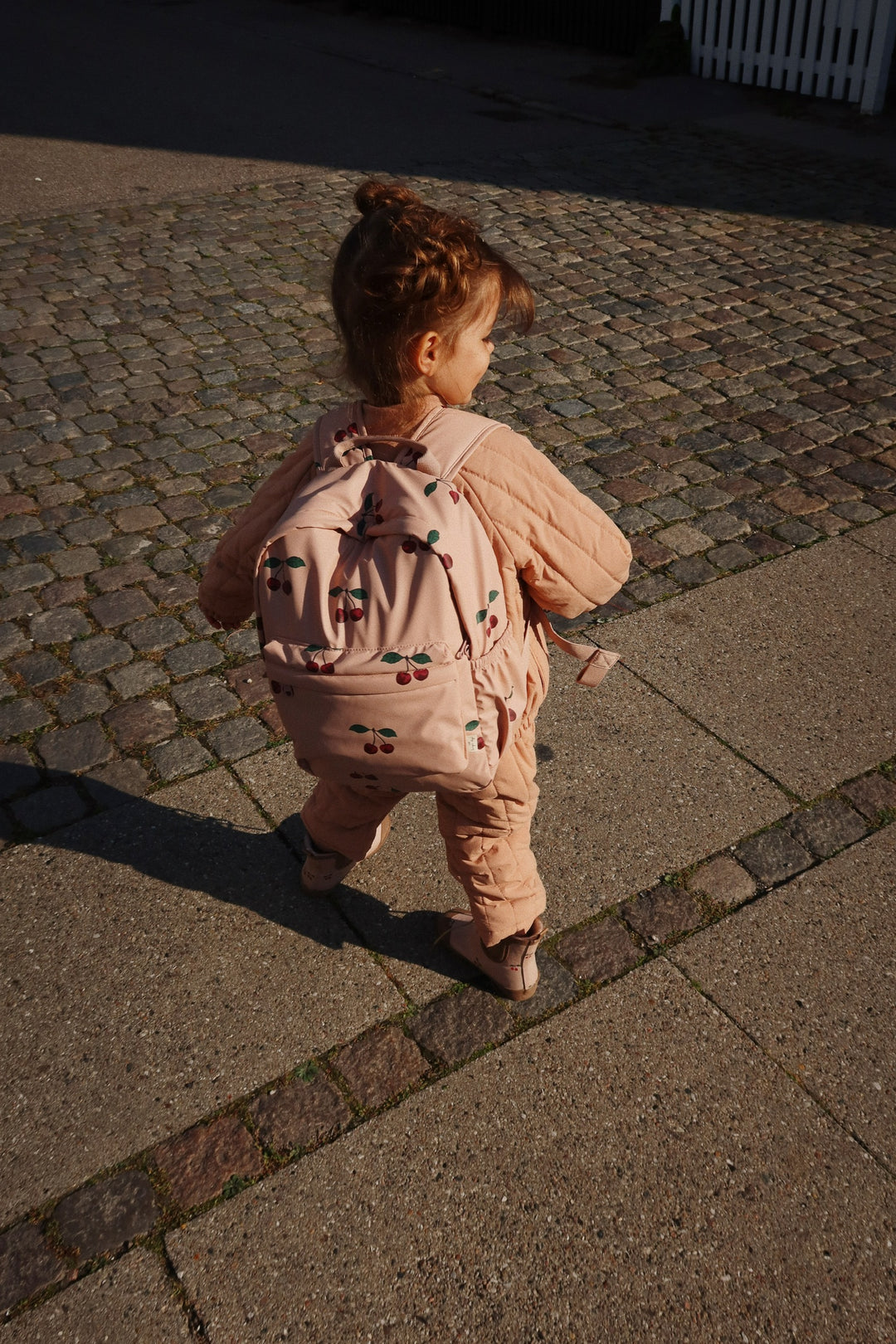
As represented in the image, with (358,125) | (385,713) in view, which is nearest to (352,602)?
(385,713)

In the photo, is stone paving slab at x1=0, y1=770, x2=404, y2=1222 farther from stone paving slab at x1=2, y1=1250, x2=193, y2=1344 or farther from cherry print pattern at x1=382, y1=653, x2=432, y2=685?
cherry print pattern at x1=382, y1=653, x2=432, y2=685

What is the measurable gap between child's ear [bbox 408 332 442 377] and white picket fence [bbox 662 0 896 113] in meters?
10.2

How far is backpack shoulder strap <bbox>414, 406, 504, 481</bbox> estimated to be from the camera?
6.37 ft

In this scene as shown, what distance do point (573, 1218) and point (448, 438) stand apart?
Result: 1502 millimetres

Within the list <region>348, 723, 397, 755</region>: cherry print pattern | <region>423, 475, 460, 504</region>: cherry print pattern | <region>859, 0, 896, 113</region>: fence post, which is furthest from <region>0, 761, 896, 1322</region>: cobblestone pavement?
<region>859, 0, 896, 113</region>: fence post

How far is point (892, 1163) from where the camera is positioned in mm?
2299

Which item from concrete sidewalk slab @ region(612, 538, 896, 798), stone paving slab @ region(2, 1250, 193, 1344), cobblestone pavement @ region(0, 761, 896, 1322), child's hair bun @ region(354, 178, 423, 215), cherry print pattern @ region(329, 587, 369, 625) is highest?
child's hair bun @ region(354, 178, 423, 215)

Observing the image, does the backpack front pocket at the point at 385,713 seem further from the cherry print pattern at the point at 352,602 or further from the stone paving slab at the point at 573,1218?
the stone paving slab at the point at 573,1218

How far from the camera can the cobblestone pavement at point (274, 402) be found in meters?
3.63

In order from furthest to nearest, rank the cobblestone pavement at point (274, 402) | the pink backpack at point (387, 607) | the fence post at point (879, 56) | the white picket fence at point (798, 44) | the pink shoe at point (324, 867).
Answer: the white picket fence at point (798, 44), the fence post at point (879, 56), the cobblestone pavement at point (274, 402), the pink shoe at point (324, 867), the pink backpack at point (387, 607)

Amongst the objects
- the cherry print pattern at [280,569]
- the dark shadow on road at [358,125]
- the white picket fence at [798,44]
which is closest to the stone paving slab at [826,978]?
the cherry print pattern at [280,569]

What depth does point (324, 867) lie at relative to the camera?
2.81m

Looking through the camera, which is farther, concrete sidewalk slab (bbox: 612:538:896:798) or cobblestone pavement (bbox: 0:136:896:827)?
cobblestone pavement (bbox: 0:136:896:827)

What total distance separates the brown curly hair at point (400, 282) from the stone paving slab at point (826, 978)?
158 cm
